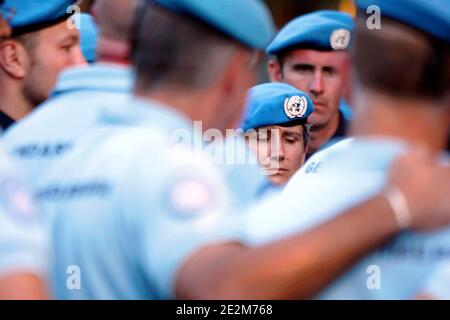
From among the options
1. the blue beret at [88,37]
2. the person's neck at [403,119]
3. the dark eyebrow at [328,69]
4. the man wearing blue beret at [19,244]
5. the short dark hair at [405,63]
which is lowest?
the man wearing blue beret at [19,244]

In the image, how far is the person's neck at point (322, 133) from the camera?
542 centimetres

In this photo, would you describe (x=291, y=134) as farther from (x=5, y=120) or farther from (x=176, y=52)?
(x=176, y=52)

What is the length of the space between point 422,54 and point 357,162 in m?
0.25

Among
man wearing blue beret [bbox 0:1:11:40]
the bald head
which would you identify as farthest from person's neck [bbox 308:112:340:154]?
the bald head

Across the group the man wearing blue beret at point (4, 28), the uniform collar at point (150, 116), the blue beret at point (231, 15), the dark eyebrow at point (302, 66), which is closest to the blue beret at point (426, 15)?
the blue beret at point (231, 15)

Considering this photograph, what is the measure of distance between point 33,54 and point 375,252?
2.01 m

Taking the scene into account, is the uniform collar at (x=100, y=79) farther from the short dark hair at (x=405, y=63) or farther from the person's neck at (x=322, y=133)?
the person's neck at (x=322, y=133)

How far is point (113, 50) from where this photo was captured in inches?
101

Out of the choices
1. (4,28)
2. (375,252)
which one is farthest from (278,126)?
(375,252)

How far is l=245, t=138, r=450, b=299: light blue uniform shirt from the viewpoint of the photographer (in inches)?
89.0

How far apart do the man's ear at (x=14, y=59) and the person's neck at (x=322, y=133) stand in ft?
5.69

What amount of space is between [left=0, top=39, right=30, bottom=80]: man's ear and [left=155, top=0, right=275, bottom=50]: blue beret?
5.45 ft

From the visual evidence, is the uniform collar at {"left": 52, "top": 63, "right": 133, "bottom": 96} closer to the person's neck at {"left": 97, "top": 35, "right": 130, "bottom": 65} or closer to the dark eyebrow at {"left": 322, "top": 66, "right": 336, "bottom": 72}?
the person's neck at {"left": 97, "top": 35, "right": 130, "bottom": 65}
